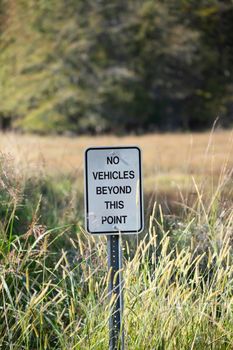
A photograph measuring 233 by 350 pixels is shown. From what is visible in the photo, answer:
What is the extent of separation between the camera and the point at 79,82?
119 feet

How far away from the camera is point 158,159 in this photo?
31.2 ft

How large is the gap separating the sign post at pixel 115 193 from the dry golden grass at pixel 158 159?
2.51 metres

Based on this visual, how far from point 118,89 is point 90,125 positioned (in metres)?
2.03

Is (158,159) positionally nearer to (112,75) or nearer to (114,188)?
(114,188)

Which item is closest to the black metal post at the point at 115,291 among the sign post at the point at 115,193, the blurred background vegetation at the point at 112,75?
the sign post at the point at 115,193

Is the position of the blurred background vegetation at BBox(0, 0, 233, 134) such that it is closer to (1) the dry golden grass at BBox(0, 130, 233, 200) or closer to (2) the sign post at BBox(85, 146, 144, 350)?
(1) the dry golden grass at BBox(0, 130, 233, 200)

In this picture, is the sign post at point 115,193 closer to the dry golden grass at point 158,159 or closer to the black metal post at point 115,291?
Result: the black metal post at point 115,291

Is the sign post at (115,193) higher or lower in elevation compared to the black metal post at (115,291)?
higher

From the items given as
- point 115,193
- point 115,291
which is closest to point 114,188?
point 115,193

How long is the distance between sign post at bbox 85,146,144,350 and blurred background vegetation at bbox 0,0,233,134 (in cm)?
2758

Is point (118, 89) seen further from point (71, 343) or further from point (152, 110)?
point (71, 343)

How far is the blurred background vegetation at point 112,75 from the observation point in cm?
3309

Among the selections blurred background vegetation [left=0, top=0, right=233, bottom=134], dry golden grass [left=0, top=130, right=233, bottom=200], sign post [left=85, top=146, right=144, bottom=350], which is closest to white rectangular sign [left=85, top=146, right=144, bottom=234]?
sign post [left=85, top=146, right=144, bottom=350]

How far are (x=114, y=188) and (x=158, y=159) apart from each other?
5425 millimetres
